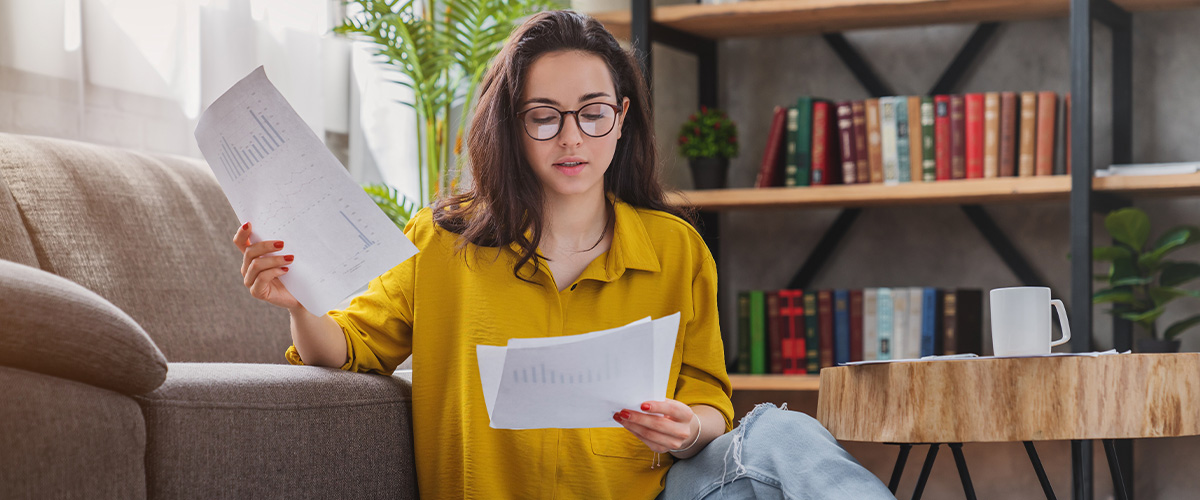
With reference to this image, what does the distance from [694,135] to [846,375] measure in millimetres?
1468

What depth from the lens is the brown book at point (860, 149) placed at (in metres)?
2.36

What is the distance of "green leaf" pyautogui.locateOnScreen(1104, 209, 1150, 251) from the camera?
2113mm

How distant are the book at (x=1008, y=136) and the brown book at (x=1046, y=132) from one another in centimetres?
5

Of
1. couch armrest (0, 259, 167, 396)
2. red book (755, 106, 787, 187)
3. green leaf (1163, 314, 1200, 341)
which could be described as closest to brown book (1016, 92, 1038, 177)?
green leaf (1163, 314, 1200, 341)

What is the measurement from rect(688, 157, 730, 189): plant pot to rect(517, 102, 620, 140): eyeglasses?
52.0 inches

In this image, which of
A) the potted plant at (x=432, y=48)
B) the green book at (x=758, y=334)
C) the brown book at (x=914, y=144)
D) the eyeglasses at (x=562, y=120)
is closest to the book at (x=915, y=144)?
the brown book at (x=914, y=144)

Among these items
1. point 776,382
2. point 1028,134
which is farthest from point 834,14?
point 776,382

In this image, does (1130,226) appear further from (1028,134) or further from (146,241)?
(146,241)

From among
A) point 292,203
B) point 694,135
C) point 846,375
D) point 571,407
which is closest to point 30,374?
point 292,203

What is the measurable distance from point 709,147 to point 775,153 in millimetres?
162

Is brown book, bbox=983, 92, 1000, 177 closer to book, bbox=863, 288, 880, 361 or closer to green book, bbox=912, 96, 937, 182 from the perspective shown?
green book, bbox=912, 96, 937, 182

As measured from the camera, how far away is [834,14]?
7.74 ft

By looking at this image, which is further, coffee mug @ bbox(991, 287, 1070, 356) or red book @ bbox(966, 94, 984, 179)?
red book @ bbox(966, 94, 984, 179)

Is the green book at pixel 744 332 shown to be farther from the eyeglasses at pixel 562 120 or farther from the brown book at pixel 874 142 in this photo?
the eyeglasses at pixel 562 120
